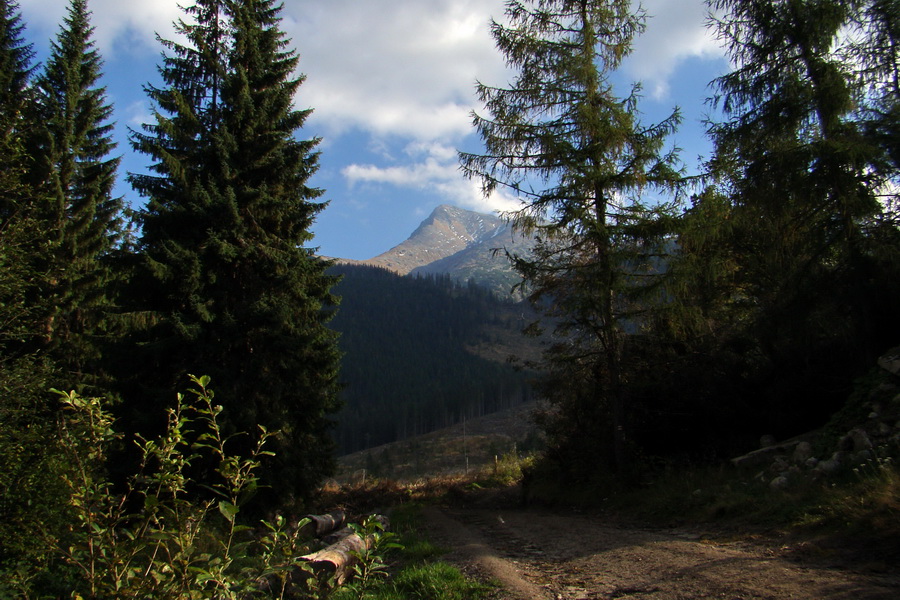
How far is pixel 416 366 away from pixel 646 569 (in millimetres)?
143531

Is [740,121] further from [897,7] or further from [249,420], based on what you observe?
[249,420]

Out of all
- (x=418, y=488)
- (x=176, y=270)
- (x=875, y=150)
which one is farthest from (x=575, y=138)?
(x=418, y=488)

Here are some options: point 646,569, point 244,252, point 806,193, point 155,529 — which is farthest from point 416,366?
point 155,529

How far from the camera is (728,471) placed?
932 centimetres

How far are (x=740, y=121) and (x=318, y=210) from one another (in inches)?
462

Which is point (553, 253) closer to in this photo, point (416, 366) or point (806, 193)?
point (806, 193)

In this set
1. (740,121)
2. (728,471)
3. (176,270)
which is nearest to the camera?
(728,471)

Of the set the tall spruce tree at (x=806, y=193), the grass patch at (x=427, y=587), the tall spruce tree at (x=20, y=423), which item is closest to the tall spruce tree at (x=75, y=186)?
the tall spruce tree at (x=20, y=423)

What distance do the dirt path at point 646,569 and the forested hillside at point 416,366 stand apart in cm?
5586

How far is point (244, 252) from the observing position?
12461mm

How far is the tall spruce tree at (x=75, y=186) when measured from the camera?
14352mm

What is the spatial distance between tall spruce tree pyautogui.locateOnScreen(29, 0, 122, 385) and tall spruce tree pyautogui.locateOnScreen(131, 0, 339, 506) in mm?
Answer: 3425

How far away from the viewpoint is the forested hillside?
340 ft

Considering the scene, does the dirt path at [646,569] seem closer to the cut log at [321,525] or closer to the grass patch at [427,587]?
the grass patch at [427,587]
